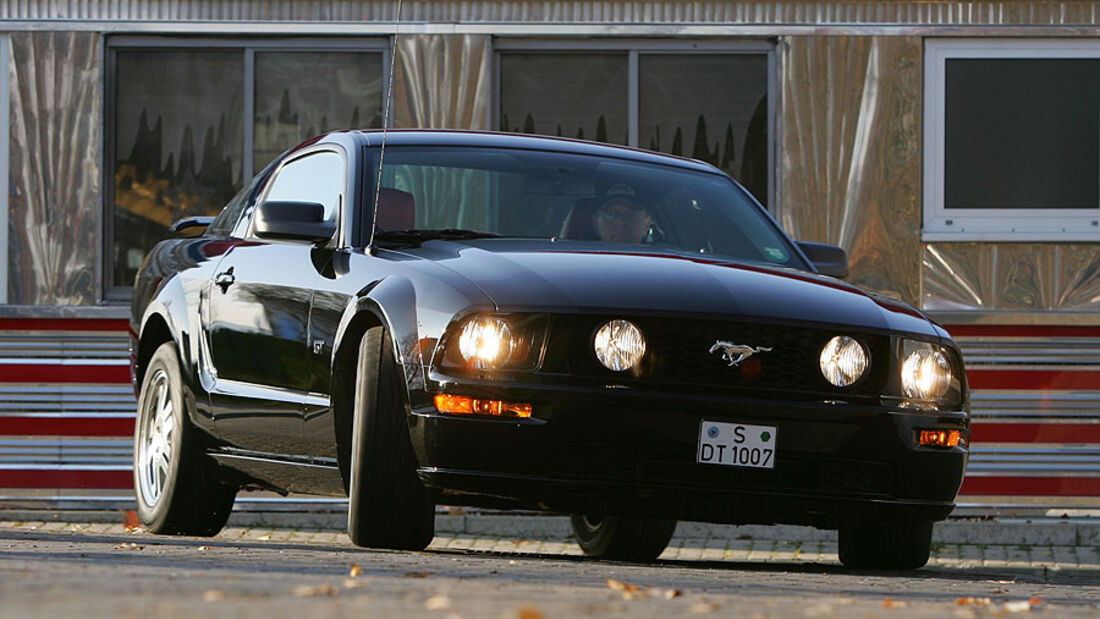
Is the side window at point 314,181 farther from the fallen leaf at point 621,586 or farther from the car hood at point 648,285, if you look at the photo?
the fallen leaf at point 621,586

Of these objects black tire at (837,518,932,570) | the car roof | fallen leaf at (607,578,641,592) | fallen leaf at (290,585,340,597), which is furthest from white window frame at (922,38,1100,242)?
fallen leaf at (290,585,340,597)

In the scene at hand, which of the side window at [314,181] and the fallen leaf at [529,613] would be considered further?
the side window at [314,181]

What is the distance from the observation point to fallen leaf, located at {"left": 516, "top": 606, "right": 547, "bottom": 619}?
164 inches

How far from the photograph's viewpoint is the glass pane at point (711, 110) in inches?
492

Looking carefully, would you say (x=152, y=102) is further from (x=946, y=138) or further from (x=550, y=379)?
(x=550, y=379)

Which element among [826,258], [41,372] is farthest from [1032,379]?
[41,372]

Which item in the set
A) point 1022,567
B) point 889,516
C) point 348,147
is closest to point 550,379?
point 889,516

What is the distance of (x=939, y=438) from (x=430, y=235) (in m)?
1.87

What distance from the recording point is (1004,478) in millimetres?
12078

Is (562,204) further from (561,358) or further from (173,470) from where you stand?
(173,470)

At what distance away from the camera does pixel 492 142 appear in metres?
7.97

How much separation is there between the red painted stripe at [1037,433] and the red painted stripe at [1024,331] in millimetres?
510

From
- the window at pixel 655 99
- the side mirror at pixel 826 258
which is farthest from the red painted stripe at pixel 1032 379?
the side mirror at pixel 826 258

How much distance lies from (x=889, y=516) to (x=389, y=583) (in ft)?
7.30
